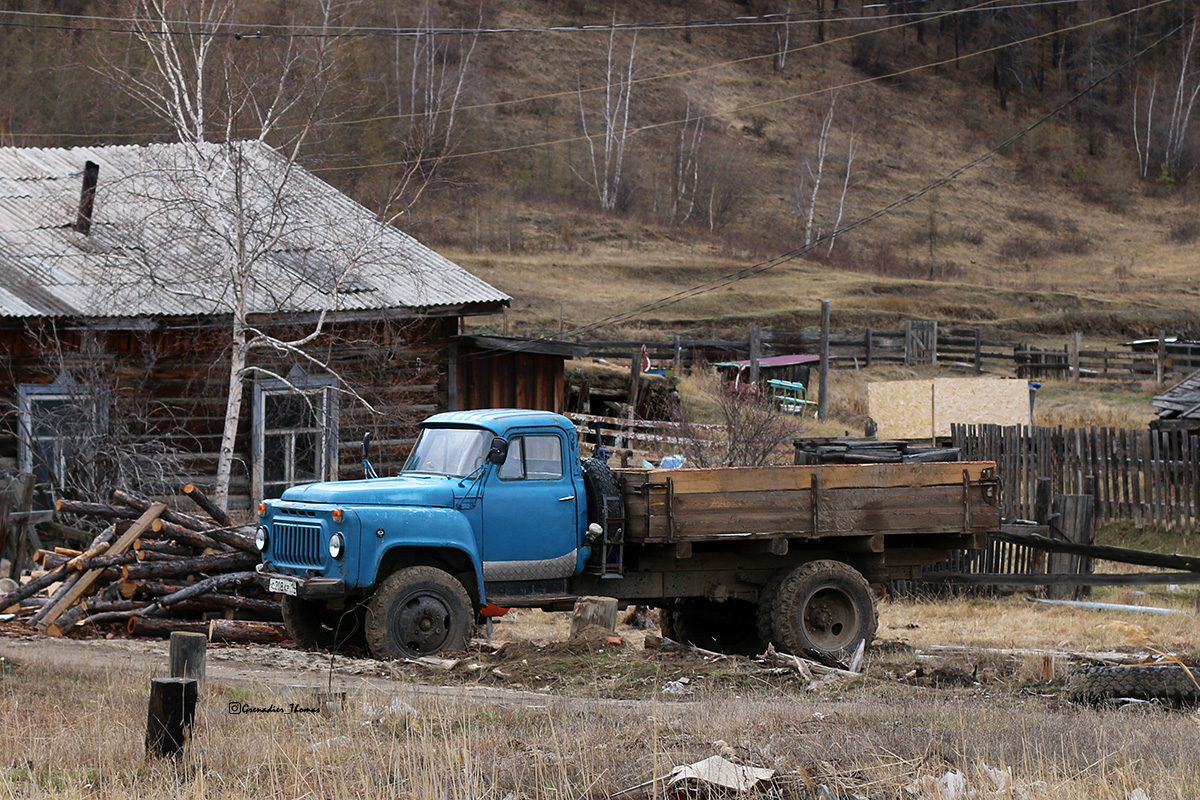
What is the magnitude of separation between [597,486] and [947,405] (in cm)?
1412

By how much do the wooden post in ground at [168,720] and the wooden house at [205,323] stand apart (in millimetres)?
10984

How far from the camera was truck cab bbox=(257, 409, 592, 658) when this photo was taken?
34.4ft

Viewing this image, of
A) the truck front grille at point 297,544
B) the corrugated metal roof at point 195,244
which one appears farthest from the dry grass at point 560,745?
the corrugated metal roof at point 195,244

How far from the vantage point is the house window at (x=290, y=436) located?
2030 centimetres

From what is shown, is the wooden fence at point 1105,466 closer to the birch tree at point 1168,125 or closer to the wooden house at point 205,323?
the wooden house at point 205,323

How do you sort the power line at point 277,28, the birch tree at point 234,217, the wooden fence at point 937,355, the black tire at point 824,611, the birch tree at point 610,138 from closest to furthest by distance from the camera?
the black tire at point 824,611
the birch tree at point 234,217
the power line at point 277,28
the wooden fence at point 937,355
the birch tree at point 610,138

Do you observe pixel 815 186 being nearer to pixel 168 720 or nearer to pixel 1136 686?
pixel 1136 686

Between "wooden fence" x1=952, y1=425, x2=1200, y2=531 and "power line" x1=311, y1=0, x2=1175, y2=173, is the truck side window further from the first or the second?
"power line" x1=311, y1=0, x2=1175, y2=173

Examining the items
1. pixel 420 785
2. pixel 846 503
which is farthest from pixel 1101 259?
pixel 420 785

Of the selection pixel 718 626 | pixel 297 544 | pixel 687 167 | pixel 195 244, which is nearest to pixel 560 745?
pixel 297 544

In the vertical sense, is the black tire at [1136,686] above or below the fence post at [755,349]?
below

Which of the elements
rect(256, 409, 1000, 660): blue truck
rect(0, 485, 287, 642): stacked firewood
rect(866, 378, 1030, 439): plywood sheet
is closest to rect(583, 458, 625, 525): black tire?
rect(256, 409, 1000, 660): blue truck

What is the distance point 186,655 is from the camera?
24.7 feet

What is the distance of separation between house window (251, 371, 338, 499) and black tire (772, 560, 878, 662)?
1042 cm
